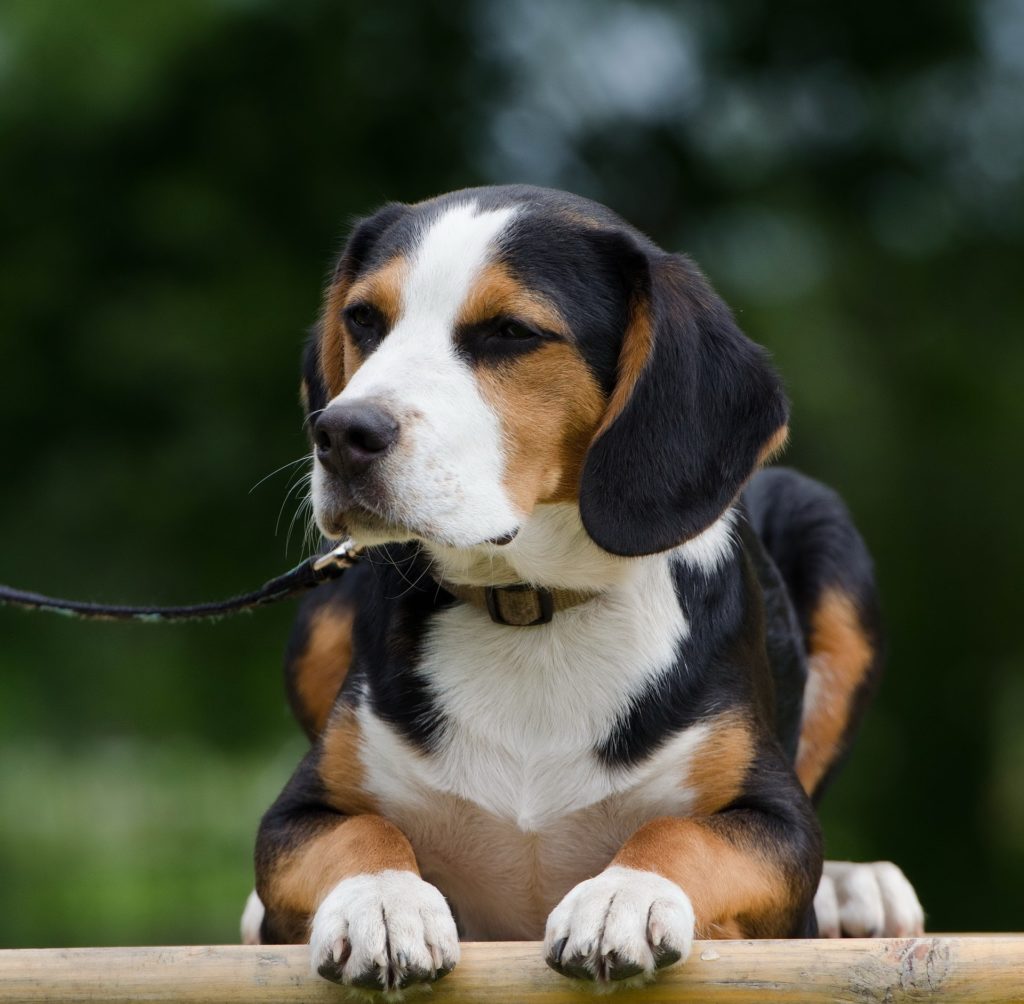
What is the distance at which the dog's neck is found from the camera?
3.44 m

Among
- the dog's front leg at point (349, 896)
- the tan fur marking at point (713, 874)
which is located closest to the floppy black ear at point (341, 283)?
the dog's front leg at point (349, 896)

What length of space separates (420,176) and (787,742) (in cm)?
797

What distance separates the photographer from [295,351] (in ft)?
35.5

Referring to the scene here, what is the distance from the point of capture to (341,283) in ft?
12.8

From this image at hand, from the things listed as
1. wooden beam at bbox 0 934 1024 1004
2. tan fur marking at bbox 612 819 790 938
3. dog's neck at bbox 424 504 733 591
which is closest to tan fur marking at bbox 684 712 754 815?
tan fur marking at bbox 612 819 790 938

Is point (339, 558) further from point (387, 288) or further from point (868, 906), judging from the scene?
point (868, 906)

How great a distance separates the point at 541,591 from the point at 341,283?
3.02 feet

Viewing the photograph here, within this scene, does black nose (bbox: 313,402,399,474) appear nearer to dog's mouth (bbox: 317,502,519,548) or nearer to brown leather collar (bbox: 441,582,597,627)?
dog's mouth (bbox: 317,502,519,548)

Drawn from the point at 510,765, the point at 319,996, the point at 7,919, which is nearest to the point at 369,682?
the point at 510,765

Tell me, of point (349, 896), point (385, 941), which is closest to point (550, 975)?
point (385, 941)

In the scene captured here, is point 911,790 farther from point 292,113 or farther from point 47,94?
point 47,94

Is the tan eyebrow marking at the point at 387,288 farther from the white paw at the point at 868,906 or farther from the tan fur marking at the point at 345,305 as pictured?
the white paw at the point at 868,906

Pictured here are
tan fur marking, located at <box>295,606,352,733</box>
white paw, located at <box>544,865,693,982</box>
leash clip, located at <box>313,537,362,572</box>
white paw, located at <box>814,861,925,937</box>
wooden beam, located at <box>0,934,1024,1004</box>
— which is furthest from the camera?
tan fur marking, located at <box>295,606,352,733</box>

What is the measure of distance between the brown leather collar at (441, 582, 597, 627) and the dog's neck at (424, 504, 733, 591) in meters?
0.01
